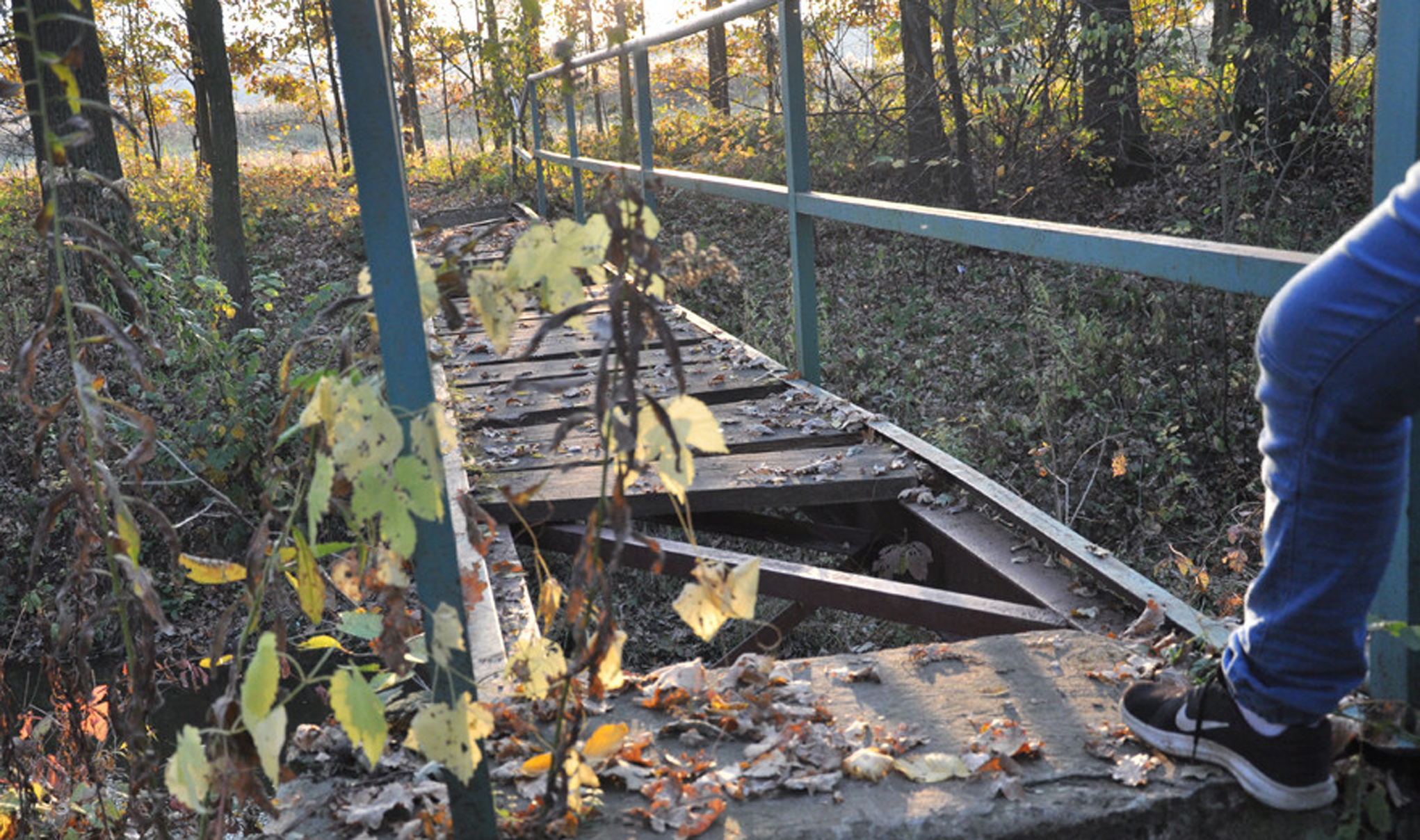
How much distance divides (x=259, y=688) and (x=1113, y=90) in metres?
8.87

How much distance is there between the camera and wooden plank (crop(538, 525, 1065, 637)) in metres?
2.62

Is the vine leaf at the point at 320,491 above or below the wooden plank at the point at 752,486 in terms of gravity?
above

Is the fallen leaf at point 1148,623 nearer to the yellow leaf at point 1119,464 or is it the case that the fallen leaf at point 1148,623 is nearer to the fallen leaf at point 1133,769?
the fallen leaf at point 1133,769

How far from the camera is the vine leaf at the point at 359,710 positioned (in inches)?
52.4

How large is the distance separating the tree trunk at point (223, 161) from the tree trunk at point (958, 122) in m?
6.16

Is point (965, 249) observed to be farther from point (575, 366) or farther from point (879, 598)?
point (879, 598)

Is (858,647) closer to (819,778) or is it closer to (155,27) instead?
(819,778)

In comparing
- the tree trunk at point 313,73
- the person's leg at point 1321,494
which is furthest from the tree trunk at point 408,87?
the person's leg at point 1321,494

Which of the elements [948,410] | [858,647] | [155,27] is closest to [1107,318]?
[948,410]

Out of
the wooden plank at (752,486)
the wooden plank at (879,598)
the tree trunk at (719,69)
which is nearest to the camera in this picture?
the wooden plank at (879,598)

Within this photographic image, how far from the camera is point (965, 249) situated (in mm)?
10164

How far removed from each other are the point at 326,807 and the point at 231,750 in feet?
1.41

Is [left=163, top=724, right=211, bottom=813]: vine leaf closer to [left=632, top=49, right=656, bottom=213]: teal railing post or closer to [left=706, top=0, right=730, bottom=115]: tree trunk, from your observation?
[left=632, top=49, right=656, bottom=213]: teal railing post

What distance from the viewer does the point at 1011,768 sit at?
177 cm
